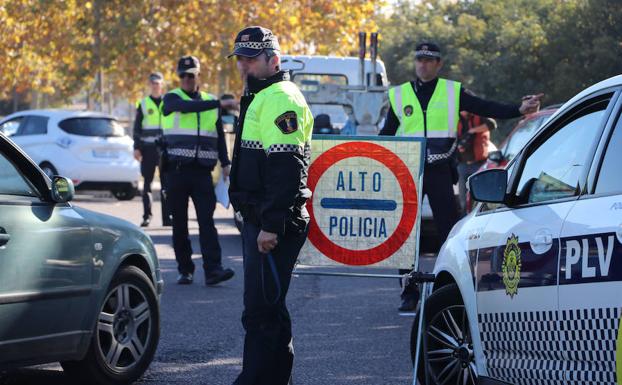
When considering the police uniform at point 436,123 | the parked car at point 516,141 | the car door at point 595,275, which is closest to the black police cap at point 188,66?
the police uniform at point 436,123

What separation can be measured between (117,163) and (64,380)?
1725 centimetres

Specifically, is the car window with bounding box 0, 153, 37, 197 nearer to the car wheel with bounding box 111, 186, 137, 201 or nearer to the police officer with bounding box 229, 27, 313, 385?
the police officer with bounding box 229, 27, 313, 385

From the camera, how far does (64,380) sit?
7.61 m

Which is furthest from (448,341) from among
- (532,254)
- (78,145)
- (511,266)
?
(78,145)

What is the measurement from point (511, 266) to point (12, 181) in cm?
256

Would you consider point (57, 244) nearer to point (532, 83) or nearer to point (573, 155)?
point (573, 155)

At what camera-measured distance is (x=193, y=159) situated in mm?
11766

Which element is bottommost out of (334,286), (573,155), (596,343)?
(334,286)

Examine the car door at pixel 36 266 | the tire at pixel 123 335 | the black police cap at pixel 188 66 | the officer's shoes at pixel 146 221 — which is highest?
the black police cap at pixel 188 66

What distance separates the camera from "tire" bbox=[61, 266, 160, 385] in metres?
7.14

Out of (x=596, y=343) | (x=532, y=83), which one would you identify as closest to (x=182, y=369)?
(x=596, y=343)

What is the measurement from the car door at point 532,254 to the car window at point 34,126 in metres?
19.1

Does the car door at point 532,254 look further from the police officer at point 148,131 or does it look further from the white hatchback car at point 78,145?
the white hatchback car at point 78,145

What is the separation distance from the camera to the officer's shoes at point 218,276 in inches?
467
